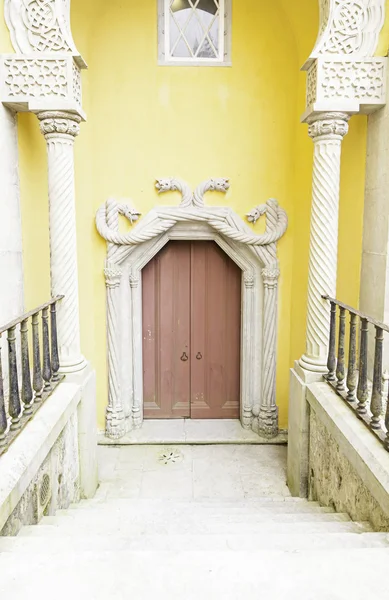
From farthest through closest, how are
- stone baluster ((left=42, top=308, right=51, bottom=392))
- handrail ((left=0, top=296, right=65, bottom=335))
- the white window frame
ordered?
the white window frame → stone baluster ((left=42, top=308, right=51, bottom=392)) → handrail ((left=0, top=296, right=65, bottom=335))

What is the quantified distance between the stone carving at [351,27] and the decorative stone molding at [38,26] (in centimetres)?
190

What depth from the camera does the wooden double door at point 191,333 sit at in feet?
17.1

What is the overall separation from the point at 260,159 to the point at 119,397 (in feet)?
9.56

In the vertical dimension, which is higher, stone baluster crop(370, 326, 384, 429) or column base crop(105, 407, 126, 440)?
stone baluster crop(370, 326, 384, 429)

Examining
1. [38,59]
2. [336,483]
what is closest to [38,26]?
[38,59]

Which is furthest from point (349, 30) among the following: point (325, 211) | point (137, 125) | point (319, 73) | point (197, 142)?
point (137, 125)

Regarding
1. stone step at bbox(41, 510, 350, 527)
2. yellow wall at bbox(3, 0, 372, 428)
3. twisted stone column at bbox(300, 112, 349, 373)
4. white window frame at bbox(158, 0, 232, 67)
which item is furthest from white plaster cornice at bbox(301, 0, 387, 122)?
stone step at bbox(41, 510, 350, 527)

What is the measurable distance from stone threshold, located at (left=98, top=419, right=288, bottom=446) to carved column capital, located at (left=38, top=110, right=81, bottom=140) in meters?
3.10

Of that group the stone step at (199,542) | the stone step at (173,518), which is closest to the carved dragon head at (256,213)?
the stone step at (173,518)

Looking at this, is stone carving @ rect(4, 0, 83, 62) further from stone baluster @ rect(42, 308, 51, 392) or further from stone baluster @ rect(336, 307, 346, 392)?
stone baluster @ rect(336, 307, 346, 392)

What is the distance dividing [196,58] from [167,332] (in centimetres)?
287

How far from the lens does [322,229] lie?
12.6ft

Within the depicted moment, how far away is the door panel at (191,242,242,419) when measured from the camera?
5227 mm

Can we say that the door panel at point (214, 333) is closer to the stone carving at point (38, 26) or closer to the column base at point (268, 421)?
the column base at point (268, 421)
